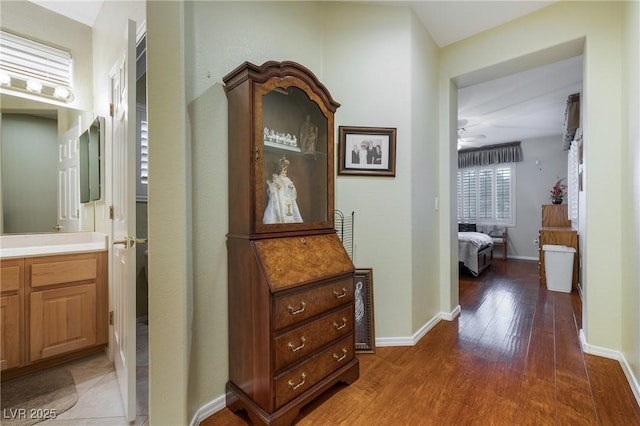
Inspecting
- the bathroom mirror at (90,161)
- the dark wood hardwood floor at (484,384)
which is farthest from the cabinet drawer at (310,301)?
the bathroom mirror at (90,161)

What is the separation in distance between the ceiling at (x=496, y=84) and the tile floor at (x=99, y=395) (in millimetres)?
2819

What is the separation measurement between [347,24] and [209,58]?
4.16 feet

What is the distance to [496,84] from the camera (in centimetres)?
366

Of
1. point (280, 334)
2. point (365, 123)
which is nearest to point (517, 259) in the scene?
point (365, 123)

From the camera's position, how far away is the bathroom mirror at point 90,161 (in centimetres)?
221

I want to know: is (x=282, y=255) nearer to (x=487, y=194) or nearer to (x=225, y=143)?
(x=225, y=143)

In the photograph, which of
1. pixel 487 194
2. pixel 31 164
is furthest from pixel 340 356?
pixel 487 194

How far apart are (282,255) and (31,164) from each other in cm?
225

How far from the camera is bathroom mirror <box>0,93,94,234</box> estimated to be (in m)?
2.12

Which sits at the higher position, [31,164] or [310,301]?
[31,164]

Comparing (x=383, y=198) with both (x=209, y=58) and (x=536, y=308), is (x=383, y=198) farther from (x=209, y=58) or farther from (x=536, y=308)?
(x=536, y=308)

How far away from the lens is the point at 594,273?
2.15m

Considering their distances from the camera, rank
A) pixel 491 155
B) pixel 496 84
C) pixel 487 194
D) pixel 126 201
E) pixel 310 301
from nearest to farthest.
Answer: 1. pixel 126 201
2. pixel 310 301
3. pixel 496 84
4. pixel 491 155
5. pixel 487 194

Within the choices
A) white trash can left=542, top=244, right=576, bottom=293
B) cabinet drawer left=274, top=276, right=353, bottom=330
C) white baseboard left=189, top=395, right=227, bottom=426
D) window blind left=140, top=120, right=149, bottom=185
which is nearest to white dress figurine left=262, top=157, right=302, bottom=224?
cabinet drawer left=274, top=276, right=353, bottom=330
